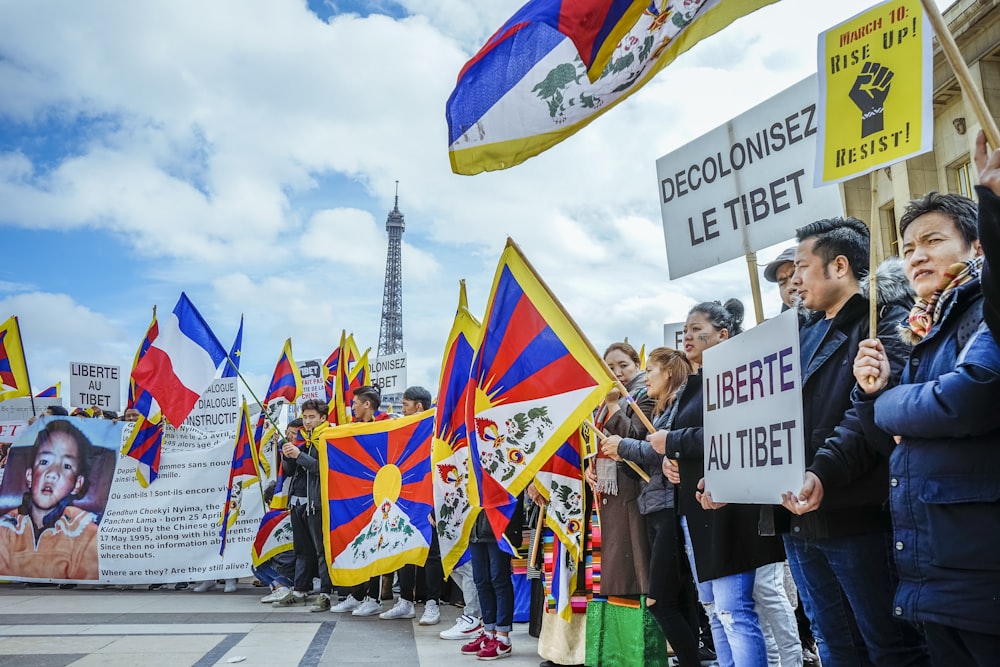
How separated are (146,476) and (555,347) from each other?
305 inches

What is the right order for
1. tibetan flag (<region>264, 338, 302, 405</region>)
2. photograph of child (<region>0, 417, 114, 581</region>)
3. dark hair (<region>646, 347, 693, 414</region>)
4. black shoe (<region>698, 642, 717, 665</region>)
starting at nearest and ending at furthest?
dark hair (<region>646, 347, 693, 414</region>) → black shoe (<region>698, 642, 717, 665</region>) → photograph of child (<region>0, 417, 114, 581</region>) → tibetan flag (<region>264, 338, 302, 405</region>)

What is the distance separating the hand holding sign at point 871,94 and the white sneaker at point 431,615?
6.16 m

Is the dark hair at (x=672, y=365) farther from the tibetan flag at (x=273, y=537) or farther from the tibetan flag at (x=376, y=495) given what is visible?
the tibetan flag at (x=273, y=537)

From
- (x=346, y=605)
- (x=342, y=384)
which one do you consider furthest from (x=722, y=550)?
(x=342, y=384)

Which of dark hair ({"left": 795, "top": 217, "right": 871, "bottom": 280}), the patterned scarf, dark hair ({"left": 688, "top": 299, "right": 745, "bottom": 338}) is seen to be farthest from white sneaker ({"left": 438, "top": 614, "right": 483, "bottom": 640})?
the patterned scarf

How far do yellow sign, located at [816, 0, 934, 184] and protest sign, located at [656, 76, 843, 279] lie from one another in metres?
0.62

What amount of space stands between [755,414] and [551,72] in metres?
2.21

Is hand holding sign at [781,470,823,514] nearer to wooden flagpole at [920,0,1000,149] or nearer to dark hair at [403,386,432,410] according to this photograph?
wooden flagpole at [920,0,1000,149]

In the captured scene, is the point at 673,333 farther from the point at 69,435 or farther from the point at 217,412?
the point at 69,435

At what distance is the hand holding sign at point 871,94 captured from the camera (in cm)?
265

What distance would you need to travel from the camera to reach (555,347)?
193 inches

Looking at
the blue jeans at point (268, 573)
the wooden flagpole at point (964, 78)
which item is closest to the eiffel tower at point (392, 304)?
the blue jeans at point (268, 573)

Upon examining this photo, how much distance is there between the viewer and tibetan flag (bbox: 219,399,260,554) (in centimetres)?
1021

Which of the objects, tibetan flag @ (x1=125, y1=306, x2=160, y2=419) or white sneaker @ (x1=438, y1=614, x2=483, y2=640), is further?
tibetan flag @ (x1=125, y1=306, x2=160, y2=419)
